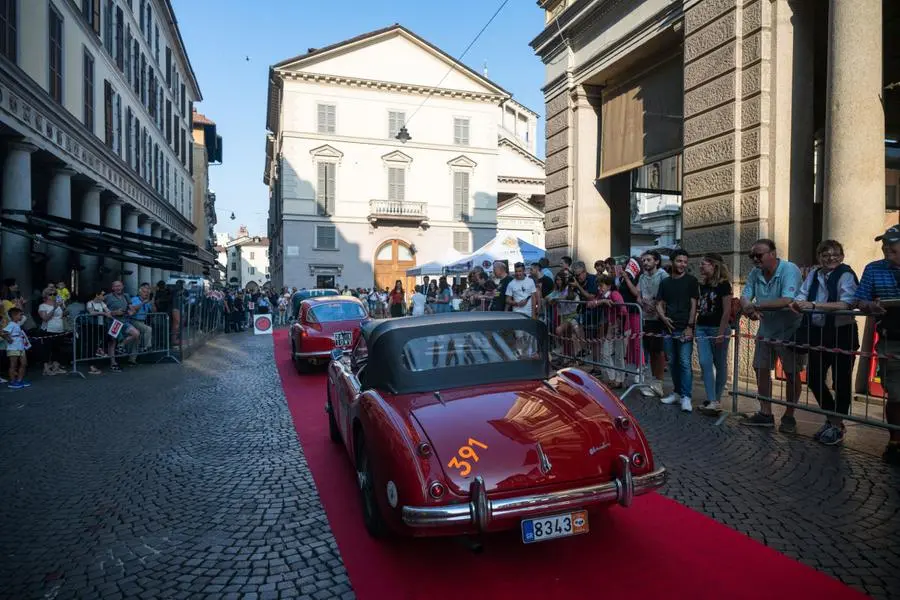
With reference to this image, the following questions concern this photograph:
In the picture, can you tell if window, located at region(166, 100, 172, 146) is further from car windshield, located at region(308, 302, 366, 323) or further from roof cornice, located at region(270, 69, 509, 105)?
car windshield, located at region(308, 302, 366, 323)

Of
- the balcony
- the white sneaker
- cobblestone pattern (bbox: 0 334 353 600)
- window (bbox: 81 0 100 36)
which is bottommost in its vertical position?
cobblestone pattern (bbox: 0 334 353 600)

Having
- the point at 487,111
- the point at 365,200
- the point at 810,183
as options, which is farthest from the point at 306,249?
the point at 810,183

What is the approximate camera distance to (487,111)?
→ 4075cm

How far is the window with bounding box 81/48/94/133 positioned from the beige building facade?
13.8m

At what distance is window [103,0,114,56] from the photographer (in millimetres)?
20172

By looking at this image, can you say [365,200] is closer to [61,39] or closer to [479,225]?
[479,225]

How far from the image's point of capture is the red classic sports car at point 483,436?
3.03m

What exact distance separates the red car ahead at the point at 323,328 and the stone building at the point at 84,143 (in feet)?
21.2

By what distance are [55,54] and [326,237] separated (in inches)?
877

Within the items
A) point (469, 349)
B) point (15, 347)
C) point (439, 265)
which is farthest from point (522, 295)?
point (439, 265)

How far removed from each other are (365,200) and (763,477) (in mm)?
35373

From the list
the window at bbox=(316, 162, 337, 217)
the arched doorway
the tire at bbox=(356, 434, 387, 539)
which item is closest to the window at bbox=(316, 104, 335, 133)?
the window at bbox=(316, 162, 337, 217)

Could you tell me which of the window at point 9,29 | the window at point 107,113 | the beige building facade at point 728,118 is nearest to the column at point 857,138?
the beige building facade at point 728,118

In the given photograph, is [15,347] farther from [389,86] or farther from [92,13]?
[389,86]
